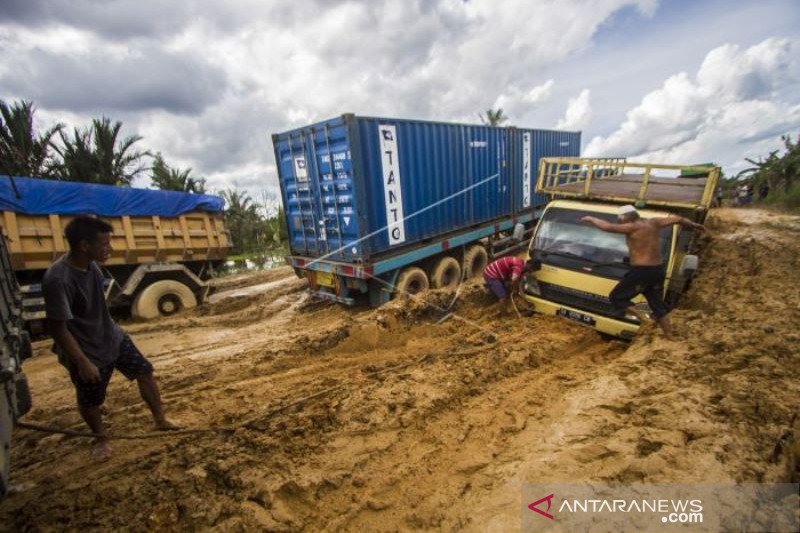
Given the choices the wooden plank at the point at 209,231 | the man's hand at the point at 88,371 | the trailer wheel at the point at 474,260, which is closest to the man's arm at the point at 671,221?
the trailer wheel at the point at 474,260

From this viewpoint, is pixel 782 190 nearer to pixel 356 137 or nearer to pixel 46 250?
pixel 356 137

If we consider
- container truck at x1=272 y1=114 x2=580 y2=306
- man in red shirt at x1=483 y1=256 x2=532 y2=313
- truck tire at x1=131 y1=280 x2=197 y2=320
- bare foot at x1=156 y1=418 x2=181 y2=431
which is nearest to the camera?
bare foot at x1=156 y1=418 x2=181 y2=431

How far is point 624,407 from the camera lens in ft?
9.07

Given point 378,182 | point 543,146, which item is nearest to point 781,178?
point 543,146

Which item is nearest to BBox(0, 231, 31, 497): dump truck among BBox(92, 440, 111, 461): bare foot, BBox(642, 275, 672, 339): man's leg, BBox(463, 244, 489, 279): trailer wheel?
BBox(92, 440, 111, 461): bare foot

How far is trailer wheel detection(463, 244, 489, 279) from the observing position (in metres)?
7.69

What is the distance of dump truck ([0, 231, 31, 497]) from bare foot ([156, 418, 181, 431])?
2.65 ft

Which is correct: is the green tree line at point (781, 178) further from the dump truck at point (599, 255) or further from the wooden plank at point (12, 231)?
the wooden plank at point (12, 231)

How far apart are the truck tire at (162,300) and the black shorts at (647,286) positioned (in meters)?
7.23

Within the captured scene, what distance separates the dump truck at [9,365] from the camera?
1.96 metres

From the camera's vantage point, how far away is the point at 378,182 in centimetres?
574

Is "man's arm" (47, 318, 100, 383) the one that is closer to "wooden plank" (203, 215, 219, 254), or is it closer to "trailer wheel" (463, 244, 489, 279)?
"wooden plank" (203, 215, 219, 254)

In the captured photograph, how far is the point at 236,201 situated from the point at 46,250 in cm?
1456

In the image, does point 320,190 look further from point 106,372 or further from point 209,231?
point 106,372
